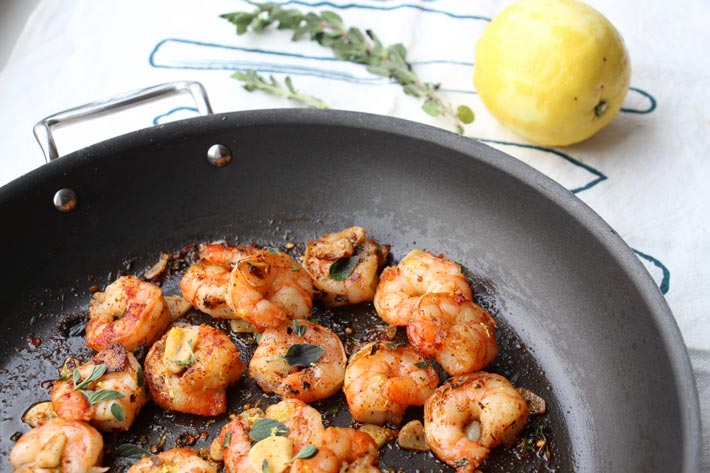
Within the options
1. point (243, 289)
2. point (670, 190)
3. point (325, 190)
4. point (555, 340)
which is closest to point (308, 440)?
point (243, 289)

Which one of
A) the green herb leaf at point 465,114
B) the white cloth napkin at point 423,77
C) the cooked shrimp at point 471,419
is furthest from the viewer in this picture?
the green herb leaf at point 465,114

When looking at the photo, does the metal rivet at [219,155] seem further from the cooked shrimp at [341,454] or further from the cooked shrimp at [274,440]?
the cooked shrimp at [341,454]

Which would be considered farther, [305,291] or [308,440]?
[305,291]

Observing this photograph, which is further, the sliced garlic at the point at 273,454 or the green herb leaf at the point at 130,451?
the green herb leaf at the point at 130,451

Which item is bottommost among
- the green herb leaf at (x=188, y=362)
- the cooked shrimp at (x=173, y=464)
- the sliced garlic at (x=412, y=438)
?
the sliced garlic at (x=412, y=438)

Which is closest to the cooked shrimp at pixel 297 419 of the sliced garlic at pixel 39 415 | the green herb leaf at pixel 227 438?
the green herb leaf at pixel 227 438

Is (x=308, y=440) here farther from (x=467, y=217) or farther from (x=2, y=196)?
(x=2, y=196)

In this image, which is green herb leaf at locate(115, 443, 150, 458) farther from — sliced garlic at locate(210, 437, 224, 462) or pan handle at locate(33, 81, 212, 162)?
pan handle at locate(33, 81, 212, 162)
